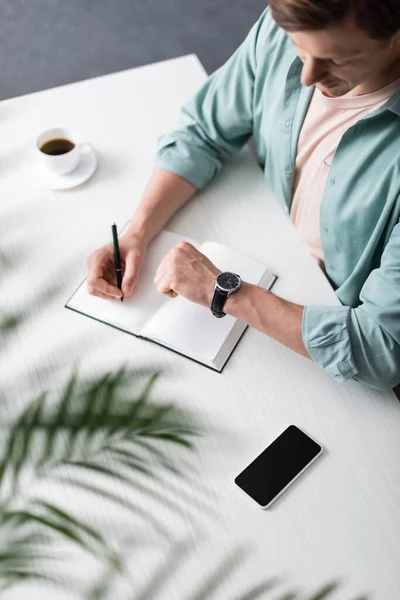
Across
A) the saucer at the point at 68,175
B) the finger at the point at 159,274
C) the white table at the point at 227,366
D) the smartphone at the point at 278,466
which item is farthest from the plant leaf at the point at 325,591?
the saucer at the point at 68,175

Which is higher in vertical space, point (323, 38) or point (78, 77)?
point (78, 77)

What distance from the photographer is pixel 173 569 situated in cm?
96

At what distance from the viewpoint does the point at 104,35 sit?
2.83 m

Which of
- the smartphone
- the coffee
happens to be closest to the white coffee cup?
the coffee

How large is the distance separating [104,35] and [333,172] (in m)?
1.96

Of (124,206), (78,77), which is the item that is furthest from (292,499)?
(78,77)

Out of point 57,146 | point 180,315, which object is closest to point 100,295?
point 180,315

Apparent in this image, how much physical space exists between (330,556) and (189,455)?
0.25 meters

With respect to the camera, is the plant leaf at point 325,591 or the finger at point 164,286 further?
the finger at point 164,286

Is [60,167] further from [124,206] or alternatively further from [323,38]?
[323,38]

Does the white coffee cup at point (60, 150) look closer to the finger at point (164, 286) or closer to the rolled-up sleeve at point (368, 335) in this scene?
the finger at point (164, 286)

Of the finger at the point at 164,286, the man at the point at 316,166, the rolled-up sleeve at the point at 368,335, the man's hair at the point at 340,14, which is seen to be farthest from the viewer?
the finger at the point at 164,286

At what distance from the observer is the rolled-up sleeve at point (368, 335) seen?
1.08m

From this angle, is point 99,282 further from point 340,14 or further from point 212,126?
point 340,14
